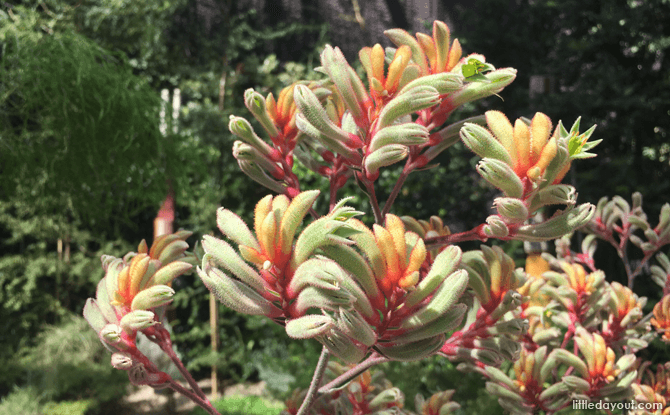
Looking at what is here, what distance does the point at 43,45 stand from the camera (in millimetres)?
1195

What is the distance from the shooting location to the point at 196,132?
2.24 meters

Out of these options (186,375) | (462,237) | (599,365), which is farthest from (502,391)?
(186,375)

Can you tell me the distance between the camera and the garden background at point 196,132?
50.1 inches

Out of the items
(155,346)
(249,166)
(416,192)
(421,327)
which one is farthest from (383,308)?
(416,192)

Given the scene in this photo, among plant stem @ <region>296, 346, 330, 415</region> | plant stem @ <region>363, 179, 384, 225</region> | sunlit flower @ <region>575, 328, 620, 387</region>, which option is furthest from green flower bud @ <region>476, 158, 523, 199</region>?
sunlit flower @ <region>575, 328, 620, 387</region>

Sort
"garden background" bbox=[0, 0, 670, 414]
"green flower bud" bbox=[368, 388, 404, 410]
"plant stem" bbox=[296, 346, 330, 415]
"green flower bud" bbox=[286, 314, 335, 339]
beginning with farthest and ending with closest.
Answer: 1. "garden background" bbox=[0, 0, 670, 414]
2. "green flower bud" bbox=[368, 388, 404, 410]
3. "plant stem" bbox=[296, 346, 330, 415]
4. "green flower bud" bbox=[286, 314, 335, 339]

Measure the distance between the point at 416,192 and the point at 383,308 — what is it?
192cm

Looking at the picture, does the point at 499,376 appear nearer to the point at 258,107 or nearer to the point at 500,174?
the point at 500,174

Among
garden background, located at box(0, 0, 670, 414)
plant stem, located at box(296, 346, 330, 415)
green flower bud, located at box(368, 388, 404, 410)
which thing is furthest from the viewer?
garden background, located at box(0, 0, 670, 414)

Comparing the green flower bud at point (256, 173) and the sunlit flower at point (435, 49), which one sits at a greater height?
the sunlit flower at point (435, 49)

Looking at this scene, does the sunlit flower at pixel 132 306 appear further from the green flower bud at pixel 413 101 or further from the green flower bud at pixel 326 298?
the green flower bud at pixel 413 101

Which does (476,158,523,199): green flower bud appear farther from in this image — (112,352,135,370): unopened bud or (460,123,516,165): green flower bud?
(112,352,135,370): unopened bud

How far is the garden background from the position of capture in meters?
1.27

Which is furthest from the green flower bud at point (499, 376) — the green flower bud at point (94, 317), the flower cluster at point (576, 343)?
the green flower bud at point (94, 317)
